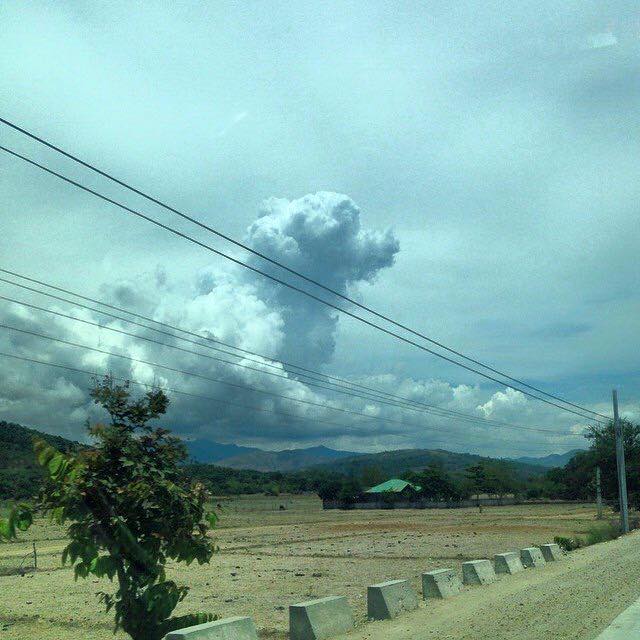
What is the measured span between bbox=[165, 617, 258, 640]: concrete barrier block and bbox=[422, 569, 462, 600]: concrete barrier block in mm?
6833

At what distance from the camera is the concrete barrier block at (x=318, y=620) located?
11938mm

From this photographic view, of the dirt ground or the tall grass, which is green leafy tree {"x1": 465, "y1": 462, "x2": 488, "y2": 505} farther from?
the dirt ground

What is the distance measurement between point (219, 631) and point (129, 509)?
199 cm

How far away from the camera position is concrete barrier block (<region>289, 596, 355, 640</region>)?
470 inches

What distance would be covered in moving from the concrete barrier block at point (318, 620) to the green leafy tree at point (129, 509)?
7.44 ft

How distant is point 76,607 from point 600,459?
228 ft

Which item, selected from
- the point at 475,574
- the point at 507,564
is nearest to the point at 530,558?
the point at 507,564

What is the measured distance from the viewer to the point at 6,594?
23219 millimetres

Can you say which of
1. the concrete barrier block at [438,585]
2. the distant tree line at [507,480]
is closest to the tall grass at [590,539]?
the concrete barrier block at [438,585]

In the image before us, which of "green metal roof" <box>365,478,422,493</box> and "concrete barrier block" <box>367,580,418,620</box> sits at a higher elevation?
Answer: "concrete barrier block" <box>367,580,418,620</box>

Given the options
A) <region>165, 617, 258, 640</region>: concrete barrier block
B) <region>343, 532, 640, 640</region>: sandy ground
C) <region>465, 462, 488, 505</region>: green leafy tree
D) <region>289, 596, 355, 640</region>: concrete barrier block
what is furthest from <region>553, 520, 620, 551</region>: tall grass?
<region>465, 462, 488, 505</region>: green leafy tree

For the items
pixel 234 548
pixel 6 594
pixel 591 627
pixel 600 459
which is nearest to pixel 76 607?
pixel 6 594

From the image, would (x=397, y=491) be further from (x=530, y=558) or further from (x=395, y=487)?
(x=530, y=558)

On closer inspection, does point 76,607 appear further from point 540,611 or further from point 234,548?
point 234,548
